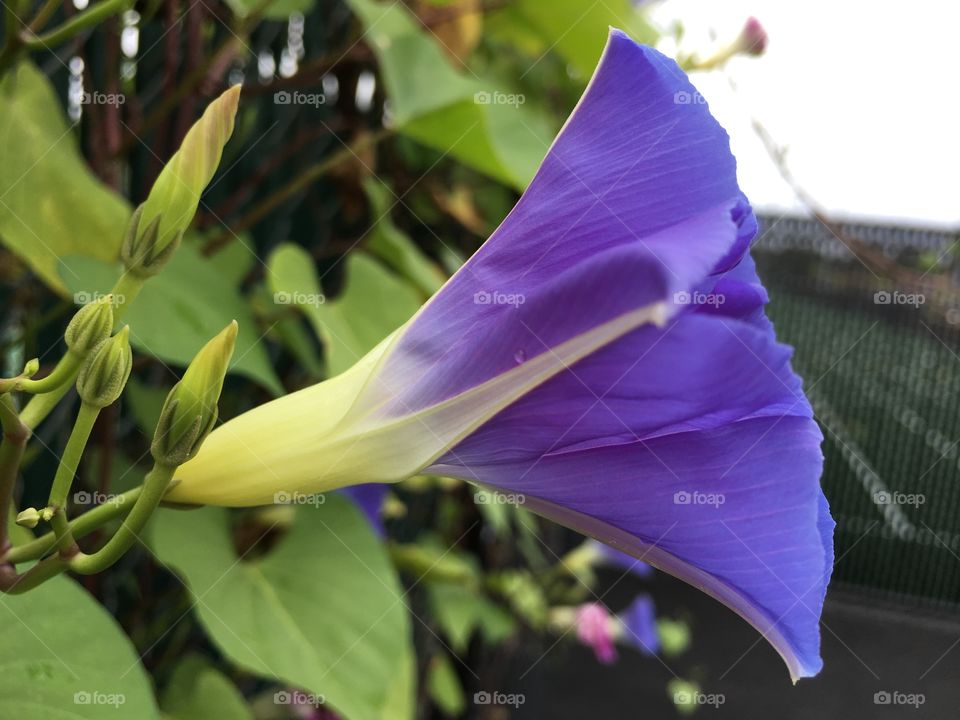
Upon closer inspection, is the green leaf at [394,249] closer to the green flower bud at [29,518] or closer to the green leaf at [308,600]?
the green leaf at [308,600]

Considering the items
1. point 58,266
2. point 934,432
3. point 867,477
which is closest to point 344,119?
point 58,266

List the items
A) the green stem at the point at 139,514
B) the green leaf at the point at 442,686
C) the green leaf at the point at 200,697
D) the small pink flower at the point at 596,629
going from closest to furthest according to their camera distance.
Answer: the green stem at the point at 139,514 → the green leaf at the point at 200,697 → the green leaf at the point at 442,686 → the small pink flower at the point at 596,629

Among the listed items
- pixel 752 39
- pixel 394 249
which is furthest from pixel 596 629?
pixel 752 39

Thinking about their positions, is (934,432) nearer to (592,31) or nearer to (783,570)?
(592,31)

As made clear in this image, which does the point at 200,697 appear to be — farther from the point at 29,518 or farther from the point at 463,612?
the point at 463,612

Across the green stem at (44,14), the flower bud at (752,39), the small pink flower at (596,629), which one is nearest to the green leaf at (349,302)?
the green stem at (44,14)
